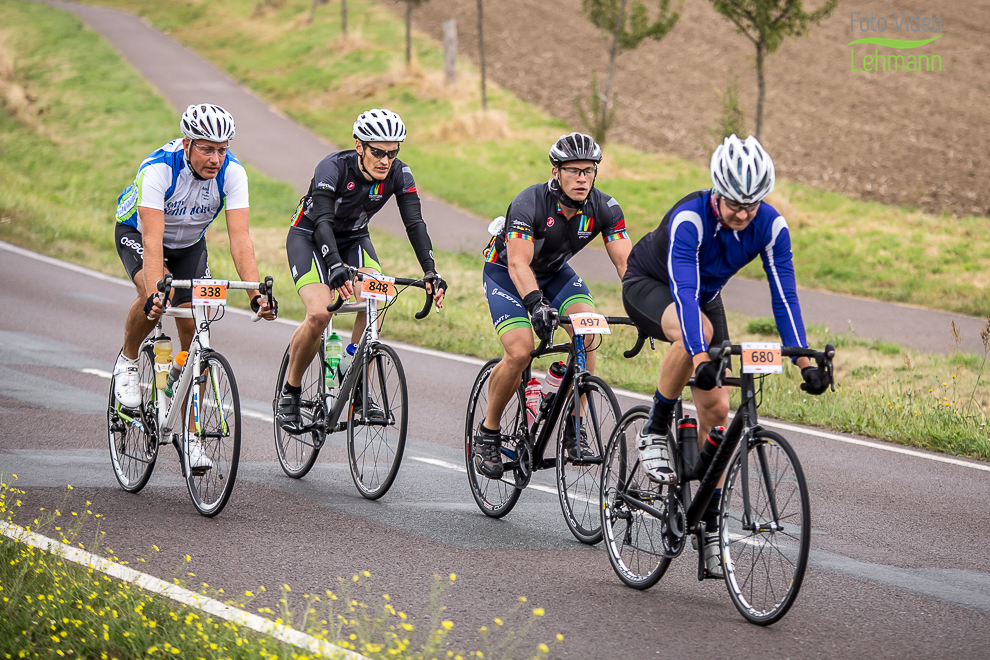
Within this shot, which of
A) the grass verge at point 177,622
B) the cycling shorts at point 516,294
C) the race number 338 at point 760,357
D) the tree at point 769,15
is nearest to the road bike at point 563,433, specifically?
the cycling shorts at point 516,294

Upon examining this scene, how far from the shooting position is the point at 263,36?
45.0m

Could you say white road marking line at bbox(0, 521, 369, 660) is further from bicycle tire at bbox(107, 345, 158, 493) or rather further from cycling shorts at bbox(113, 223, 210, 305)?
cycling shorts at bbox(113, 223, 210, 305)

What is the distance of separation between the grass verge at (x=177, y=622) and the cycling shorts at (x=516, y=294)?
1.81 m

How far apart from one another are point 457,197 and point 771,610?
19469 mm

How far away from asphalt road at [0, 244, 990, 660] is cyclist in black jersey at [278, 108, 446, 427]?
934 millimetres

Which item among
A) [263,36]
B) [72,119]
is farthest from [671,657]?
[263,36]

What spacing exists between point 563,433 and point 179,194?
2.78 metres

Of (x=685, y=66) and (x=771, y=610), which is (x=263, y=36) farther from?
(x=771, y=610)

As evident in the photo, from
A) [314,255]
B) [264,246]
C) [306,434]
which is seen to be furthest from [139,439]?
[264,246]

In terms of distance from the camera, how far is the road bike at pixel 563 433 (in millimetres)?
5977

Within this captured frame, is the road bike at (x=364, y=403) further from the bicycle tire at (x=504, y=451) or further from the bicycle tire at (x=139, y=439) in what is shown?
the bicycle tire at (x=139, y=439)

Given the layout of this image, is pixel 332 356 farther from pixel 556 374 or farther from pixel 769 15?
pixel 769 15

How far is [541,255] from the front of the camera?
655 cm

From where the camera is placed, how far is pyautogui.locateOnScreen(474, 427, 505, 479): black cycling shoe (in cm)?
657
